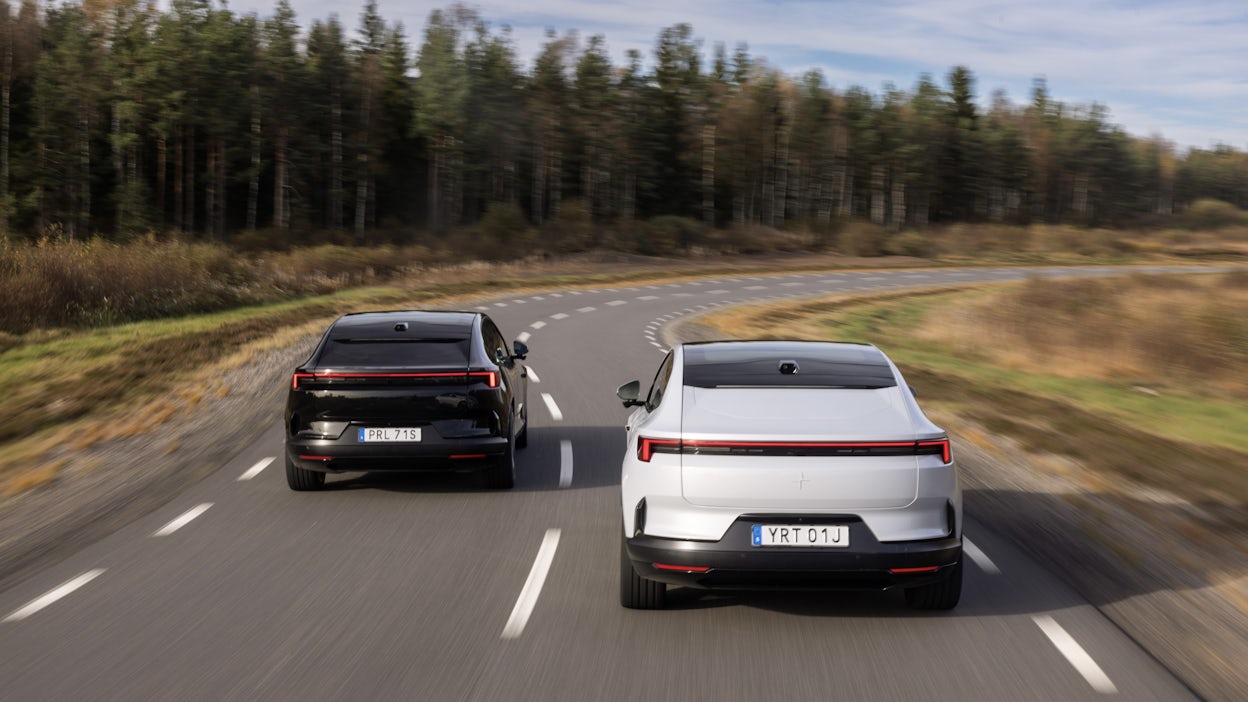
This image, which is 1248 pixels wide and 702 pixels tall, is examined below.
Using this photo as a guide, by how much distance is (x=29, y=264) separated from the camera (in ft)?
85.9

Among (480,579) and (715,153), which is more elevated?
(715,153)

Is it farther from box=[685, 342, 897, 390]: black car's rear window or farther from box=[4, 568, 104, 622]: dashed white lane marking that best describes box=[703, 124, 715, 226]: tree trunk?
box=[4, 568, 104, 622]: dashed white lane marking

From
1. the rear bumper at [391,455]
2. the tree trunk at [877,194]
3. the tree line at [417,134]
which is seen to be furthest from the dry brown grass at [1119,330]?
the tree trunk at [877,194]

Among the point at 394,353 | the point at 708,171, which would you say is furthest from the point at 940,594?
the point at 708,171

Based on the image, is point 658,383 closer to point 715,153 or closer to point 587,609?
point 587,609

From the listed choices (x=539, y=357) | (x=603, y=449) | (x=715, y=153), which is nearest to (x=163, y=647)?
(x=603, y=449)

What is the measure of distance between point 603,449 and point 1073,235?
293 feet

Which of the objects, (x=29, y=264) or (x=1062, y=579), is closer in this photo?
(x=1062, y=579)

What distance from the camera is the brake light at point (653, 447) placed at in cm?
600

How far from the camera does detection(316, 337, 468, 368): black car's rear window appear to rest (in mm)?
9672

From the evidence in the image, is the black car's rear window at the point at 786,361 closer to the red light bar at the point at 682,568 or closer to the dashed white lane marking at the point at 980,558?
the red light bar at the point at 682,568

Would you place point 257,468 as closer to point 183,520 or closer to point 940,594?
point 183,520

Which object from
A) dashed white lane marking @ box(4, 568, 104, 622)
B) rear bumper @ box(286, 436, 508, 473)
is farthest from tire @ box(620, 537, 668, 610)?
rear bumper @ box(286, 436, 508, 473)

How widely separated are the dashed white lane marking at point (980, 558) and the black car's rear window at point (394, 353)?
427 cm
